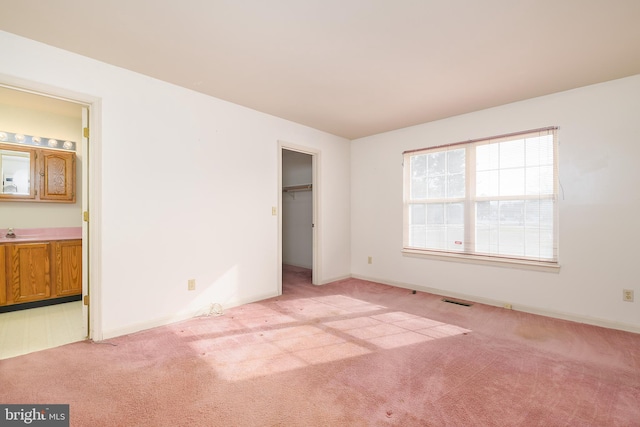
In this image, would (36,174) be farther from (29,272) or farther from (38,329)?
(38,329)

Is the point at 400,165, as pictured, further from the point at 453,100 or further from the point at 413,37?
the point at 413,37

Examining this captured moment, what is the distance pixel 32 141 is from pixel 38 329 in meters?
2.54

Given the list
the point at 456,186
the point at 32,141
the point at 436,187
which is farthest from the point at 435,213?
the point at 32,141

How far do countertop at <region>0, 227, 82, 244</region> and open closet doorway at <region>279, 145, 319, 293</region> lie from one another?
3716mm

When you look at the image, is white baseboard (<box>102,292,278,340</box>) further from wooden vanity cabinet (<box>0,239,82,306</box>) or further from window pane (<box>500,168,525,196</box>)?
window pane (<box>500,168,525,196</box>)

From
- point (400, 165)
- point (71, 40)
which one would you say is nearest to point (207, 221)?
point (71, 40)

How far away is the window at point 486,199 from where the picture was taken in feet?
11.4

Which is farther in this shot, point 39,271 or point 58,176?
point 58,176

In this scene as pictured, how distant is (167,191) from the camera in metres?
3.12

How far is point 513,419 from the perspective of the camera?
5.54ft

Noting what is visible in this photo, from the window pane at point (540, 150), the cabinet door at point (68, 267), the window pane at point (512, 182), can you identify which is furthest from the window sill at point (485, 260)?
the cabinet door at point (68, 267)

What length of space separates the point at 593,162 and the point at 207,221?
4.41 m

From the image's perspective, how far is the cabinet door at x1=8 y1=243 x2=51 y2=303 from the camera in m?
3.45

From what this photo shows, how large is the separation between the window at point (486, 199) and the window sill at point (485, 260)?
23 millimetres
